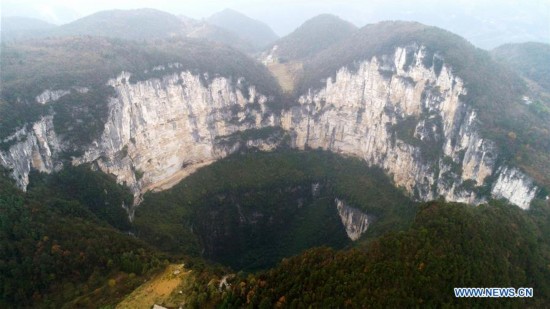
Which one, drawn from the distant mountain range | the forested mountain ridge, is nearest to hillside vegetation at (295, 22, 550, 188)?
the forested mountain ridge

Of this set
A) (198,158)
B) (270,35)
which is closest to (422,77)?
(198,158)

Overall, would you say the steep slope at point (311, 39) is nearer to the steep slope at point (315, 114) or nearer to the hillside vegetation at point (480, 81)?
the hillside vegetation at point (480, 81)

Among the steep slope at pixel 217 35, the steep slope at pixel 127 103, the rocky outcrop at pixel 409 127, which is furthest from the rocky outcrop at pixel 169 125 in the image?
the steep slope at pixel 217 35

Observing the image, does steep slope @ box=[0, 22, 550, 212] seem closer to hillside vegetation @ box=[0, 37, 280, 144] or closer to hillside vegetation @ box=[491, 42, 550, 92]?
hillside vegetation @ box=[0, 37, 280, 144]

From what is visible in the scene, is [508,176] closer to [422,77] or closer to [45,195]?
[422,77]

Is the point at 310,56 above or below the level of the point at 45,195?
above

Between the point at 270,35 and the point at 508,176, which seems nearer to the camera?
the point at 508,176
